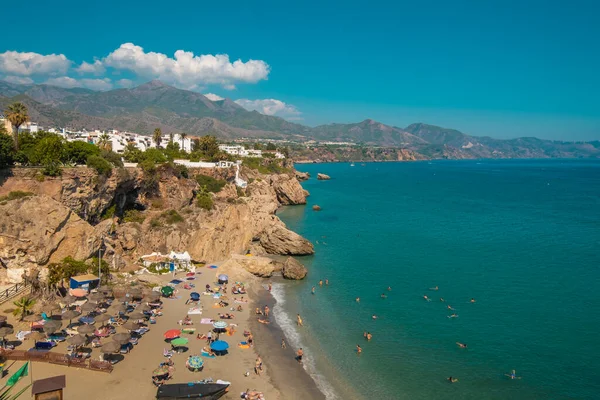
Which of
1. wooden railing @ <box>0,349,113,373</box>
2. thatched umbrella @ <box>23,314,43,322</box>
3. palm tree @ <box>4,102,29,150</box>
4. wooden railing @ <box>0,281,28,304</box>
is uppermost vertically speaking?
palm tree @ <box>4,102,29,150</box>

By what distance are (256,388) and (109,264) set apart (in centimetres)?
2147

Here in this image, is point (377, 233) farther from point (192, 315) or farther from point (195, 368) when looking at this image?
point (195, 368)

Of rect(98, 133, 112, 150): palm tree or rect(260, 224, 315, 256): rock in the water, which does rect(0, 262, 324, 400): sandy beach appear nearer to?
rect(260, 224, 315, 256): rock in the water

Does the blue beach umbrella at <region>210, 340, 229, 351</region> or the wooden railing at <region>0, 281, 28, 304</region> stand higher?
the wooden railing at <region>0, 281, 28, 304</region>

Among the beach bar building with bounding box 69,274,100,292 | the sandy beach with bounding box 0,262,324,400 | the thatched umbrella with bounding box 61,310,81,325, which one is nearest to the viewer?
the sandy beach with bounding box 0,262,324,400

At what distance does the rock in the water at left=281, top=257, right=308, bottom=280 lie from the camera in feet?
134

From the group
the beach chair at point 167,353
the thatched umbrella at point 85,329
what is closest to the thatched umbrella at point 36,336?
the thatched umbrella at point 85,329

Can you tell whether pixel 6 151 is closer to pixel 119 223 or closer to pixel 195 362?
pixel 119 223

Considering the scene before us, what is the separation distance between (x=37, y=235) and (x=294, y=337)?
69.5 feet

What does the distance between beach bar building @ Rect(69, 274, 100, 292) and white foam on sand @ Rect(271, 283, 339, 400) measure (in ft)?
47.6

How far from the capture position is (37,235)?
3038 centimetres

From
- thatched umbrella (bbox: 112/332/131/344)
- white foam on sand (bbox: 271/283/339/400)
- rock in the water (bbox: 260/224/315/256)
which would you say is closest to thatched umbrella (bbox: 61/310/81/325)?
thatched umbrella (bbox: 112/332/131/344)

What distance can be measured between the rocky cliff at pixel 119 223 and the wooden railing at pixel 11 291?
3.17ft

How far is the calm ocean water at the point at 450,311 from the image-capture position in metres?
23.8
